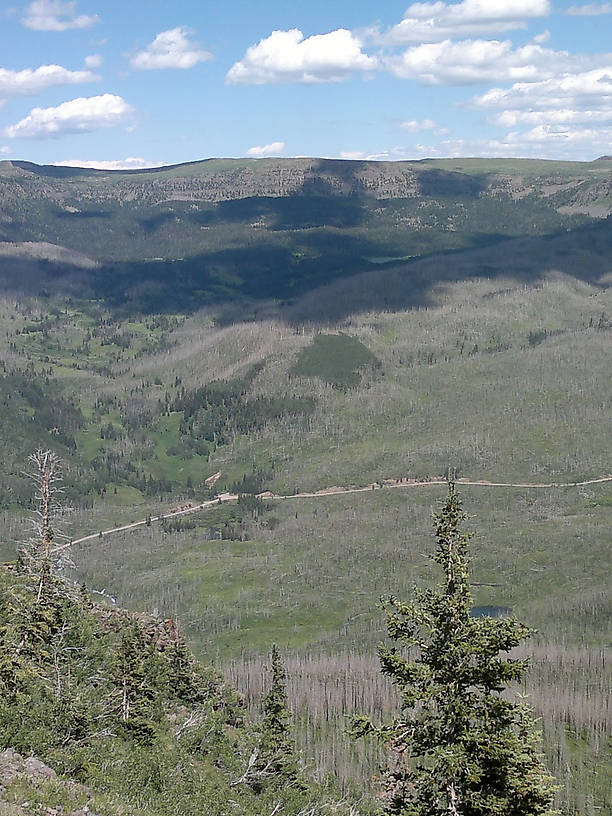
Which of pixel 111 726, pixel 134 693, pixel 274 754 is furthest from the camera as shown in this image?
pixel 274 754

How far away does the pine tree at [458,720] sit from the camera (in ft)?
88.1

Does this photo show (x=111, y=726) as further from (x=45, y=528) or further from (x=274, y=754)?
(x=45, y=528)

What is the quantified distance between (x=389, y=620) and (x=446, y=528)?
3.68 m

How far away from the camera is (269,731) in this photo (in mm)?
64938

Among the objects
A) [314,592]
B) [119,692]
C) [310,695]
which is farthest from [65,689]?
[314,592]

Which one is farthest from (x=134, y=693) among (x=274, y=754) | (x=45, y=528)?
(x=45, y=528)

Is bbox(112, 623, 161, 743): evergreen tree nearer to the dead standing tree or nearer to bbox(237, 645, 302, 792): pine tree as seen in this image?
bbox(237, 645, 302, 792): pine tree

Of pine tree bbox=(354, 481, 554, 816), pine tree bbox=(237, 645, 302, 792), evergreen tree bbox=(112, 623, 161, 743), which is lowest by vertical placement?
pine tree bbox=(237, 645, 302, 792)

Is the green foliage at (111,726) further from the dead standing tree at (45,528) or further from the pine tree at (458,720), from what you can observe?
the pine tree at (458,720)

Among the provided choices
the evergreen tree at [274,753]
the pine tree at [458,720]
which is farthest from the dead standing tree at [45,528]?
the evergreen tree at [274,753]

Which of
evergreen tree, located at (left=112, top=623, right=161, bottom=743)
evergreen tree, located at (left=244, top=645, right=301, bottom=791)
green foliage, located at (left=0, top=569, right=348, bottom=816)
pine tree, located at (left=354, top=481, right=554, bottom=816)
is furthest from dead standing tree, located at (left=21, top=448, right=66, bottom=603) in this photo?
evergreen tree, located at (left=244, top=645, right=301, bottom=791)

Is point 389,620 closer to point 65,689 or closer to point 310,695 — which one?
point 65,689

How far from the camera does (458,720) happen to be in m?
27.3

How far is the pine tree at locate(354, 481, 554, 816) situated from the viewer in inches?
1057
